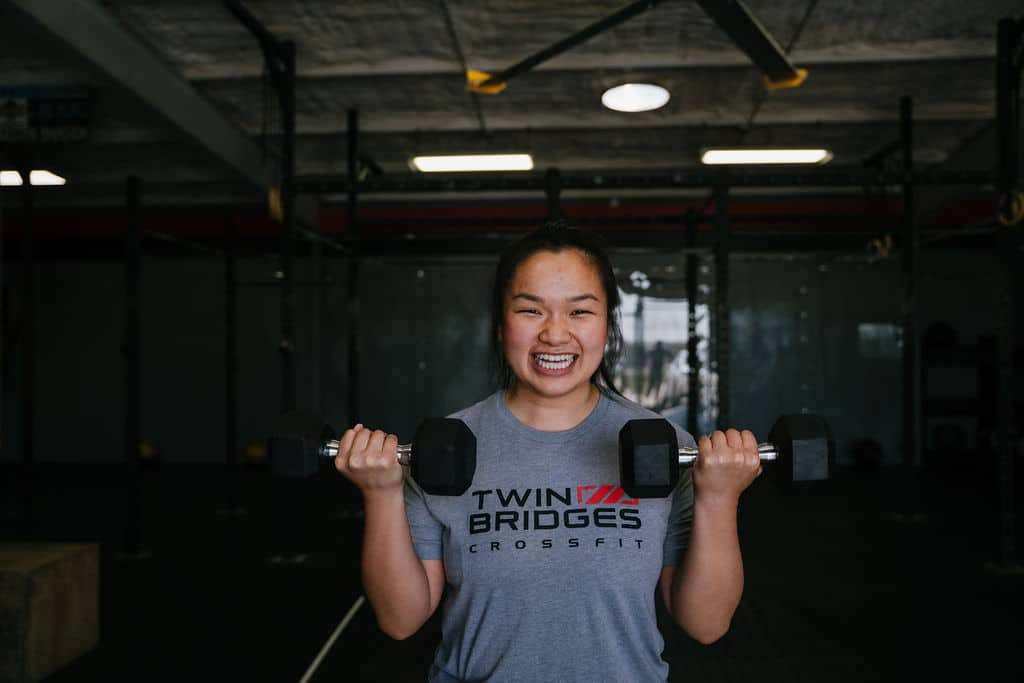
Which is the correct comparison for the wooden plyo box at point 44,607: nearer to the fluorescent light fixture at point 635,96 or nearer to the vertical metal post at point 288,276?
the vertical metal post at point 288,276

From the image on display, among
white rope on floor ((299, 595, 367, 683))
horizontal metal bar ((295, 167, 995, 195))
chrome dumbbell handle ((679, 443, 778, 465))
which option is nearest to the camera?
chrome dumbbell handle ((679, 443, 778, 465))

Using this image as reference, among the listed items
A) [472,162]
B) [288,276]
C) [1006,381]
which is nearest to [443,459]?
[288,276]

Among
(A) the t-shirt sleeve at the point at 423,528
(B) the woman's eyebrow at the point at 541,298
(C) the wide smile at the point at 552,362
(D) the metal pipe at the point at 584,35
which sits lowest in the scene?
(A) the t-shirt sleeve at the point at 423,528

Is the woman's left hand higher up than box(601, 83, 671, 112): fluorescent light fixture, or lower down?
lower down

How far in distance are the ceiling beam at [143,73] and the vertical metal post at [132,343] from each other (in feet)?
1.88

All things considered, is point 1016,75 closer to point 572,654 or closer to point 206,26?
point 572,654

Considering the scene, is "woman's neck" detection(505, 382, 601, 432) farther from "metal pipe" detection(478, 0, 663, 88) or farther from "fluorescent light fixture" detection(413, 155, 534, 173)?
"fluorescent light fixture" detection(413, 155, 534, 173)

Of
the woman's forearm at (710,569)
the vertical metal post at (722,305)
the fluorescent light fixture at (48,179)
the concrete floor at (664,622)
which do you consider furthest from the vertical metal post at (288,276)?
the fluorescent light fixture at (48,179)

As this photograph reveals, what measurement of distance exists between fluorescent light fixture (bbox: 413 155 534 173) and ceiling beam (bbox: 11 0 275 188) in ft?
3.95

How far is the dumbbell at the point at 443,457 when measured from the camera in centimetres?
96

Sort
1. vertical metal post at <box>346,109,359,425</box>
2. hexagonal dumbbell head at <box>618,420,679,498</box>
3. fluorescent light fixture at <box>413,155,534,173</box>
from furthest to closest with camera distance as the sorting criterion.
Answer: fluorescent light fixture at <box>413,155,534,173</box>, vertical metal post at <box>346,109,359,425</box>, hexagonal dumbbell head at <box>618,420,679,498</box>

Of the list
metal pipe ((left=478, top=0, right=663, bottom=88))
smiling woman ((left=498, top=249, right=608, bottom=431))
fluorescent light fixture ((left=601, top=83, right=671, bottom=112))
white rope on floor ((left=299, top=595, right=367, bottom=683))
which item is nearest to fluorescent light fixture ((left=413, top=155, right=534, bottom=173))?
fluorescent light fixture ((left=601, top=83, right=671, bottom=112))

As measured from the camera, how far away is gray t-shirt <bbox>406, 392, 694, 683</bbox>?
0.96 m

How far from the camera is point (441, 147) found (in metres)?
5.66
